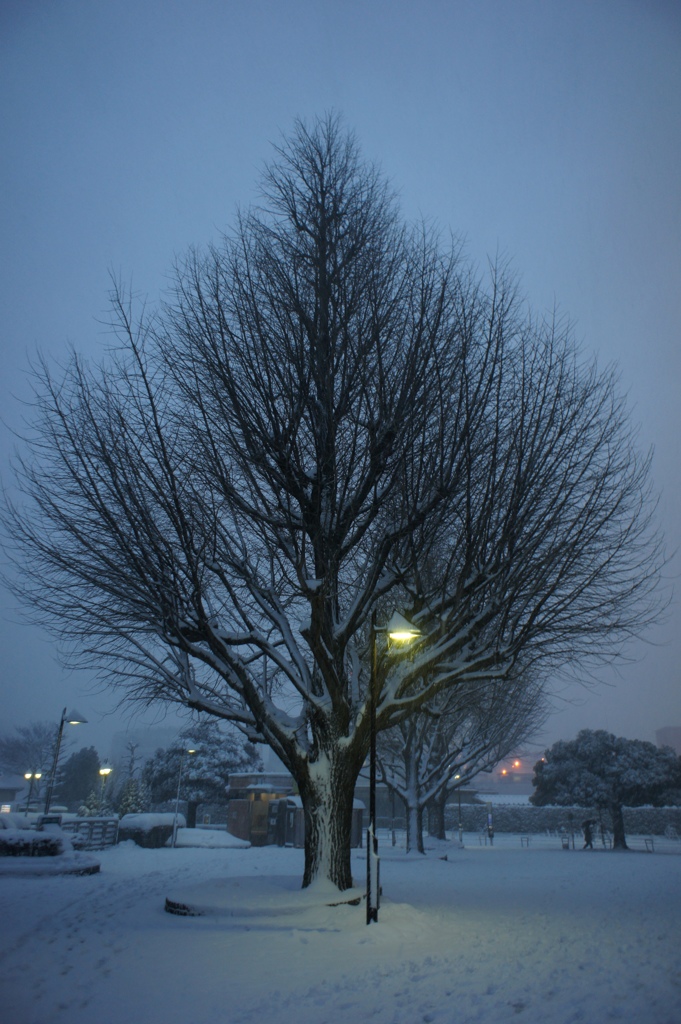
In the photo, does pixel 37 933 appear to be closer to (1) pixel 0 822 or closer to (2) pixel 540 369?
Result: (2) pixel 540 369

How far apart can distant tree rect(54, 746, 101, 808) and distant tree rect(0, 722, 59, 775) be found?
8.64 ft

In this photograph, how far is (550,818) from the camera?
5294cm

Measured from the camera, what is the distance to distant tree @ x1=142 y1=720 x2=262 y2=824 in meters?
44.2

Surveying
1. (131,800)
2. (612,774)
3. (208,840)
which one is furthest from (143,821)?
(612,774)

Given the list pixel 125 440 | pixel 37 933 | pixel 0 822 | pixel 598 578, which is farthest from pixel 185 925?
pixel 0 822

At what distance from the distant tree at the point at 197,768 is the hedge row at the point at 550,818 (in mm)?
20232

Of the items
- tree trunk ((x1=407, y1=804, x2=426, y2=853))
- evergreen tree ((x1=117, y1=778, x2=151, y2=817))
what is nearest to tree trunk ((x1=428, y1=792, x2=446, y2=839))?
tree trunk ((x1=407, y1=804, x2=426, y2=853))

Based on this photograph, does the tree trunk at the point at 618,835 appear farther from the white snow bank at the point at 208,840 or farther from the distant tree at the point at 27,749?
the distant tree at the point at 27,749

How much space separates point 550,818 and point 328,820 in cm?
5036

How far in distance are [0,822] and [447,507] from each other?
19241 millimetres

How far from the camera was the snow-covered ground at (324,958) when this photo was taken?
5293 mm

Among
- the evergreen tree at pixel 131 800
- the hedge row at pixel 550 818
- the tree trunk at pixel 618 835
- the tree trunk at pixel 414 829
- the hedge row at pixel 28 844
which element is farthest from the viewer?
the hedge row at pixel 550 818

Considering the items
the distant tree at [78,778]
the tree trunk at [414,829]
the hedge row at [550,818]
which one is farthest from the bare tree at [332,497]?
the distant tree at [78,778]

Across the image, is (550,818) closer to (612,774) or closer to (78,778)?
(612,774)
